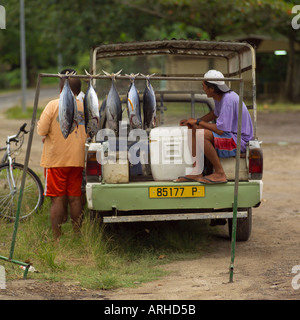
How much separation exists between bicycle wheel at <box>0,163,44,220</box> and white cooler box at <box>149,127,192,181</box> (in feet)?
6.78

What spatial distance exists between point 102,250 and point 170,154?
1.17 meters

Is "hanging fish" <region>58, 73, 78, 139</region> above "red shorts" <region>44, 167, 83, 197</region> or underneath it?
above

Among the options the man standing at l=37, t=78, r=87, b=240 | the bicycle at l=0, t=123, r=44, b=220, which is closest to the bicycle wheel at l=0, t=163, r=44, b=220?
the bicycle at l=0, t=123, r=44, b=220

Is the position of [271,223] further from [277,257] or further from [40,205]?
[40,205]

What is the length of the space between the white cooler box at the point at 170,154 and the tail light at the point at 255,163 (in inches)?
23.7

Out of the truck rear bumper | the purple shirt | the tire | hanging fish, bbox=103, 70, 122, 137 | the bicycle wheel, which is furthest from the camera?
the bicycle wheel

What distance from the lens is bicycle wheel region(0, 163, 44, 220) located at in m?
8.12

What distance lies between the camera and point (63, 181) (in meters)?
7.04

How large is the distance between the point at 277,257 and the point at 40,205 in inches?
118

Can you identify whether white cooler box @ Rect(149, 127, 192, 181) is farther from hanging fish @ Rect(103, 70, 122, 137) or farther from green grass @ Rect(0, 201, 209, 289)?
hanging fish @ Rect(103, 70, 122, 137)

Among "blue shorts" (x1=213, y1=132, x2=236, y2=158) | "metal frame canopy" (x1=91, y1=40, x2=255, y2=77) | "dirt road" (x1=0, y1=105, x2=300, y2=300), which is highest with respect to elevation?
"metal frame canopy" (x1=91, y1=40, x2=255, y2=77)

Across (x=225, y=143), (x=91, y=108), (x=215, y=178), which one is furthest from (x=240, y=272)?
(x=91, y=108)

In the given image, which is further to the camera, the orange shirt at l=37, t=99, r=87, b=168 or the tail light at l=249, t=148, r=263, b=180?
the orange shirt at l=37, t=99, r=87, b=168
